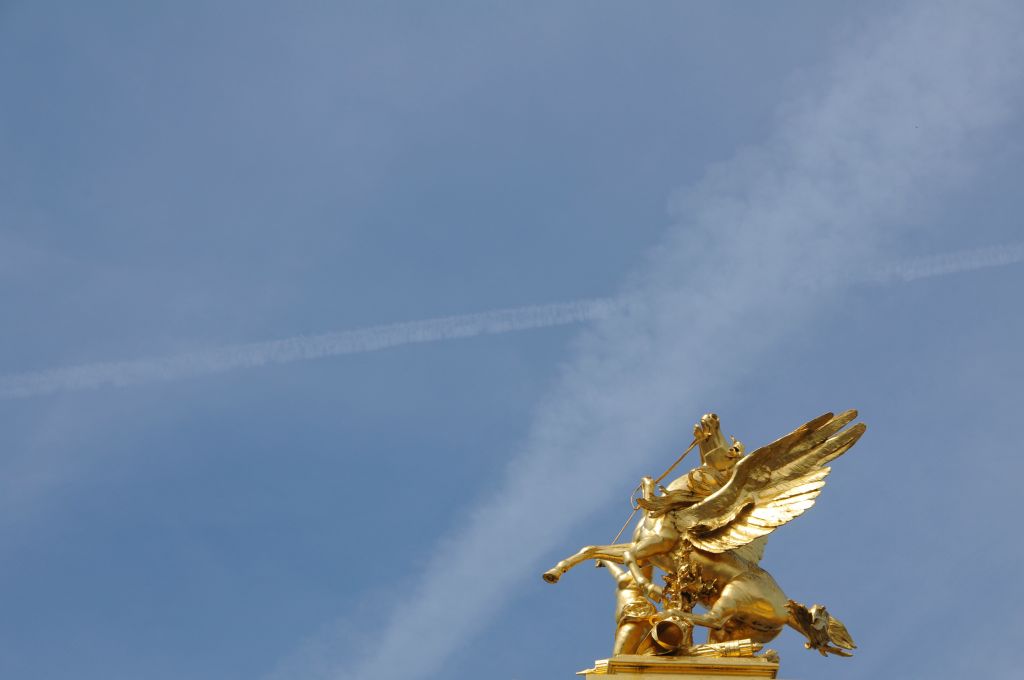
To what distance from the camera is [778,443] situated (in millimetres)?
23203

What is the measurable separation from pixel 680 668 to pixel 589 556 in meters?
2.37

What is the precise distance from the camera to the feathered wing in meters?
22.8

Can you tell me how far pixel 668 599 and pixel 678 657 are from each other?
3.81ft

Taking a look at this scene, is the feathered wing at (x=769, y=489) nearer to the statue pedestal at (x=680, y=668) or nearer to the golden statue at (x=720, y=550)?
the golden statue at (x=720, y=550)

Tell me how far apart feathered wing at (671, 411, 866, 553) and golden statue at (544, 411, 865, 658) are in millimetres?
13

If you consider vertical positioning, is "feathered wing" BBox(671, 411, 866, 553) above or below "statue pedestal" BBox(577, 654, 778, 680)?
above

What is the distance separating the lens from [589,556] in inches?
915

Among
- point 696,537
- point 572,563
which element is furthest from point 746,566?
point 572,563

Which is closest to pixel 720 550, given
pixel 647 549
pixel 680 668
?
pixel 647 549

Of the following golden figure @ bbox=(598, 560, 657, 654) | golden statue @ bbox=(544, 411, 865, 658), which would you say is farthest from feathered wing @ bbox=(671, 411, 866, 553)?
golden figure @ bbox=(598, 560, 657, 654)

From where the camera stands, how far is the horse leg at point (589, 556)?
2309 cm

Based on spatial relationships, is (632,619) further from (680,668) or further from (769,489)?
(769,489)

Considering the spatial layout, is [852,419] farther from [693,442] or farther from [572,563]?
[572,563]

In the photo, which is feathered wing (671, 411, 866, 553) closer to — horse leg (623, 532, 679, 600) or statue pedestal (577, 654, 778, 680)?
horse leg (623, 532, 679, 600)
